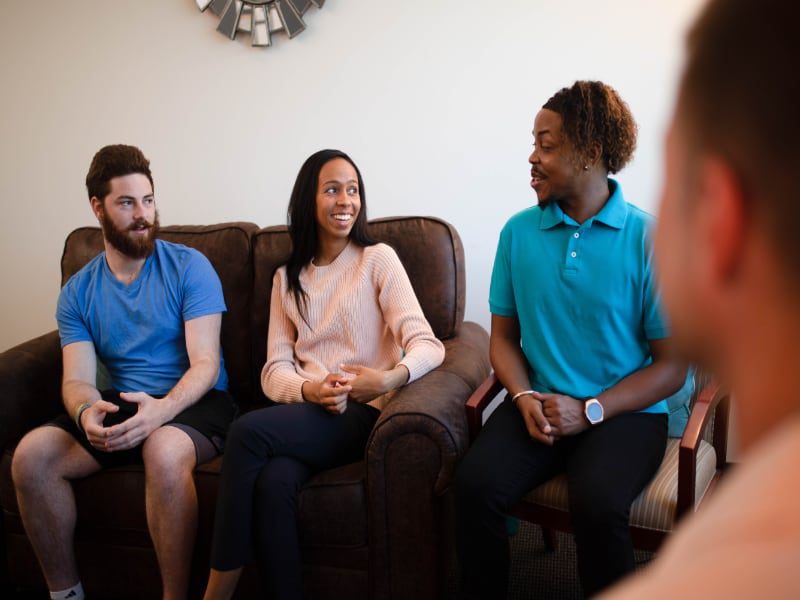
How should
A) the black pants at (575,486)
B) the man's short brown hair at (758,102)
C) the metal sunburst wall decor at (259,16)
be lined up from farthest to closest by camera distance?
the metal sunburst wall decor at (259,16), the black pants at (575,486), the man's short brown hair at (758,102)

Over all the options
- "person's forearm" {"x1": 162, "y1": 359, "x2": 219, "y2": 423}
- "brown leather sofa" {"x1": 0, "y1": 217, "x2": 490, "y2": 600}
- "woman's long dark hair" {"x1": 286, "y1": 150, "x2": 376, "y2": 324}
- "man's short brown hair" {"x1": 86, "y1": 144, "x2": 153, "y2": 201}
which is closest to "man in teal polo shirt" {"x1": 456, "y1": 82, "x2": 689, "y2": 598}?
"brown leather sofa" {"x1": 0, "y1": 217, "x2": 490, "y2": 600}

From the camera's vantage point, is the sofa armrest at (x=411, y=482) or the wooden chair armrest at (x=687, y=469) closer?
the wooden chair armrest at (x=687, y=469)

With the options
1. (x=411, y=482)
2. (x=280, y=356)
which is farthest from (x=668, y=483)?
(x=280, y=356)

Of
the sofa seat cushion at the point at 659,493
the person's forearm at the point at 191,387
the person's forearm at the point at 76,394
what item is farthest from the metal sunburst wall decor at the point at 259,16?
the sofa seat cushion at the point at 659,493

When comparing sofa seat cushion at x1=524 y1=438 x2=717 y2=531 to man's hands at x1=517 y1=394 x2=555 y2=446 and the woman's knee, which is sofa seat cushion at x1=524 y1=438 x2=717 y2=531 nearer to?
man's hands at x1=517 y1=394 x2=555 y2=446

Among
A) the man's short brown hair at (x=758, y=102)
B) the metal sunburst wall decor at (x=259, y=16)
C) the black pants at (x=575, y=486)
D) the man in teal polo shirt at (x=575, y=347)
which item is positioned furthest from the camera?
the metal sunburst wall decor at (x=259, y=16)

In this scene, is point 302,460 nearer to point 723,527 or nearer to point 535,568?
point 535,568

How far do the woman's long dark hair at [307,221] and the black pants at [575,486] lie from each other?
764 mm

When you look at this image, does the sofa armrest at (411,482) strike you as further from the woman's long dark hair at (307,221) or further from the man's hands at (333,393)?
the woman's long dark hair at (307,221)

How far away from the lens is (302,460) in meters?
1.82

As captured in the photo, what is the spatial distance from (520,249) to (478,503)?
2.16 feet

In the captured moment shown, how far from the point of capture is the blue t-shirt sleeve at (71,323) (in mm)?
2170

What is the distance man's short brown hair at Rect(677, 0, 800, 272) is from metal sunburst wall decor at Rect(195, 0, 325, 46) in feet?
8.38

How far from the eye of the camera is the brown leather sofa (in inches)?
68.1
